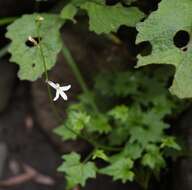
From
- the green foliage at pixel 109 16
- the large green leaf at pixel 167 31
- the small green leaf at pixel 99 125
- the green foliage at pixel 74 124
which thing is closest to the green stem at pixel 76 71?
the small green leaf at pixel 99 125

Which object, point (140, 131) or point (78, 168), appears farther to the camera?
point (140, 131)

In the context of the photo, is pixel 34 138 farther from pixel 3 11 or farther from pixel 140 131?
pixel 140 131

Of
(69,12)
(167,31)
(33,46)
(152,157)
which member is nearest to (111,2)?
(69,12)

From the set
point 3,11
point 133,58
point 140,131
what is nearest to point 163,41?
point 140,131

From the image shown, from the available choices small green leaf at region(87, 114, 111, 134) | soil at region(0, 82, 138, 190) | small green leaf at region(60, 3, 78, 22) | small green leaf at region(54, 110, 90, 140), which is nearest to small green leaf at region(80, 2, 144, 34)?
small green leaf at region(60, 3, 78, 22)

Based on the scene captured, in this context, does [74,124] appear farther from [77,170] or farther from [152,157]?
[152,157]

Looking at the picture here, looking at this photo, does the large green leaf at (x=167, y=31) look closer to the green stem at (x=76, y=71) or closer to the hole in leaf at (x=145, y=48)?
the hole in leaf at (x=145, y=48)

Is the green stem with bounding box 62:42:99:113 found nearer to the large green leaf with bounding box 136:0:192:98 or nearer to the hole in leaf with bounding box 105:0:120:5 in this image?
the hole in leaf with bounding box 105:0:120:5
